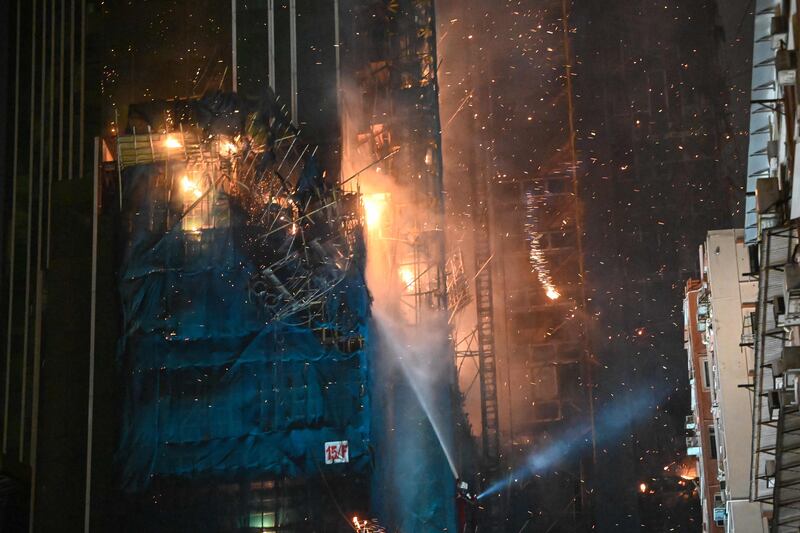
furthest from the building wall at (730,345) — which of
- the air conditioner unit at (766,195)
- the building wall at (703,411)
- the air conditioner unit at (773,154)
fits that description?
the air conditioner unit at (766,195)

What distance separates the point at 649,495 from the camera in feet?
77.1

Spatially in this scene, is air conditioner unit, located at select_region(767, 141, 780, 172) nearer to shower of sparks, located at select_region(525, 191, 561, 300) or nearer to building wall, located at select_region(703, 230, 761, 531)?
building wall, located at select_region(703, 230, 761, 531)

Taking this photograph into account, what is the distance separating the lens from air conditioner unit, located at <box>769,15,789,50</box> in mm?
10930

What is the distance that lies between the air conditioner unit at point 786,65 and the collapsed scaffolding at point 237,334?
34.9 ft

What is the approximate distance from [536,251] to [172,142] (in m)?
11.0

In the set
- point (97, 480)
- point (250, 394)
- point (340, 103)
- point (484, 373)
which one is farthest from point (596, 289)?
point (97, 480)

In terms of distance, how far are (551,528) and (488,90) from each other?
12.8 meters

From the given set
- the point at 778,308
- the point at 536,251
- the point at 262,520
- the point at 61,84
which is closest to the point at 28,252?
the point at 61,84

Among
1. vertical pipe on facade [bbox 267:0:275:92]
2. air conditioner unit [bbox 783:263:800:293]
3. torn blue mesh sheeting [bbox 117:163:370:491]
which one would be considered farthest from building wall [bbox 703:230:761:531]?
vertical pipe on facade [bbox 267:0:275:92]

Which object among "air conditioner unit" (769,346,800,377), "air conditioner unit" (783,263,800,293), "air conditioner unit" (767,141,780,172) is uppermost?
"air conditioner unit" (767,141,780,172)

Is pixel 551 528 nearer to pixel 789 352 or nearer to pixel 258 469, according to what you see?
pixel 258 469

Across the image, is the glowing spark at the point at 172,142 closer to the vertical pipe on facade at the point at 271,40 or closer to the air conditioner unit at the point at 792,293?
the vertical pipe on facade at the point at 271,40

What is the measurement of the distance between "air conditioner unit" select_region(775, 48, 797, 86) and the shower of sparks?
48.8 ft

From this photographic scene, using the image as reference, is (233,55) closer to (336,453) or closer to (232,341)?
(232,341)
